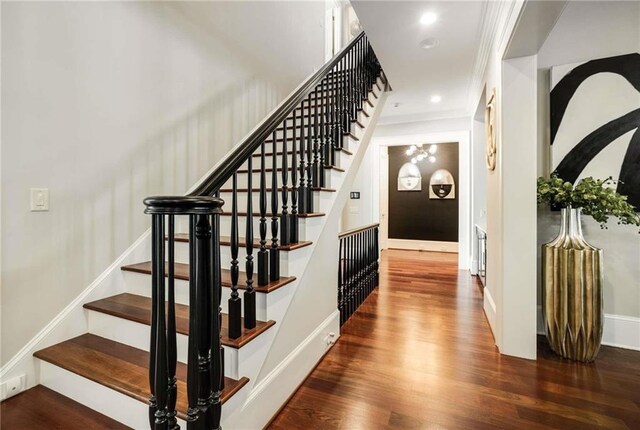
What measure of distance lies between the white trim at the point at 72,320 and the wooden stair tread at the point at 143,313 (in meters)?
0.06

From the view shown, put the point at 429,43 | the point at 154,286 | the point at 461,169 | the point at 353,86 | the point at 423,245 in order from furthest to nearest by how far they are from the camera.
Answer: the point at 423,245 < the point at 461,169 < the point at 353,86 < the point at 429,43 < the point at 154,286

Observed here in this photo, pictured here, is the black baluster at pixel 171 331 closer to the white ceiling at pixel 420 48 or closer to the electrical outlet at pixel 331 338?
the electrical outlet at pixel 331 338

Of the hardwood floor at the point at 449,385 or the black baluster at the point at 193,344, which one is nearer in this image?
the black baluster at the point at 193,344

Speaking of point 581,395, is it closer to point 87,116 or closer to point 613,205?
point 613,205

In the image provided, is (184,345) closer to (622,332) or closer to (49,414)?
(49,414)

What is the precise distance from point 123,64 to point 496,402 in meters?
3.23

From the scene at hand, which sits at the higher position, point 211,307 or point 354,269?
point 211,307

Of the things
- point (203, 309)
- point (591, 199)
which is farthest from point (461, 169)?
point (203, 309)

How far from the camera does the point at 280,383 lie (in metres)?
1.70

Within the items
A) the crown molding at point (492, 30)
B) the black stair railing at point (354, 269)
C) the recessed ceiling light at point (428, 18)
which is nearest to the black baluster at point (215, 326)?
the black stair railing at point (354, 269)

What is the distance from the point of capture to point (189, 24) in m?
2.54

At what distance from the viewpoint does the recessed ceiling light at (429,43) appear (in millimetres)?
2720

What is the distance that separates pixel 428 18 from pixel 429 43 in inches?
16.0

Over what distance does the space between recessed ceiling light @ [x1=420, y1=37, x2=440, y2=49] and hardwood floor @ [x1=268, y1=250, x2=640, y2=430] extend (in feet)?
8.62
